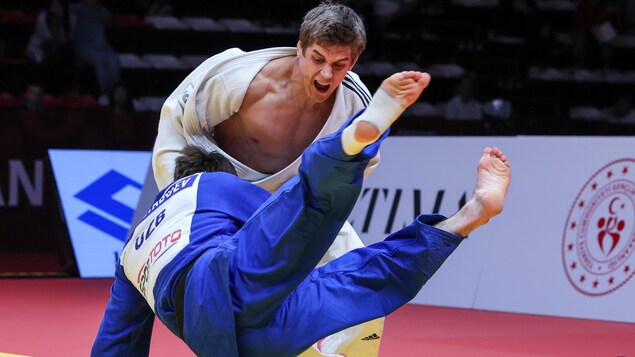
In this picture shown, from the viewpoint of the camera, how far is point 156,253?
302cm

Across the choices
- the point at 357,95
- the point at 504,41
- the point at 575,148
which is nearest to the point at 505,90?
the point at 504,41

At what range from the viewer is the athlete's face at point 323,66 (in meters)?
3.39

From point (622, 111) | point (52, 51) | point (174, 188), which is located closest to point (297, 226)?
point (174, 188)

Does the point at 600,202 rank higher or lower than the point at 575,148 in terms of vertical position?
lower

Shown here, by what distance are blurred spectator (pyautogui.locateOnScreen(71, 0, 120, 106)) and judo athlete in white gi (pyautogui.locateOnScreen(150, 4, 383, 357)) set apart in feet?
19.4

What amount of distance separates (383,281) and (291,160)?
1.00 m

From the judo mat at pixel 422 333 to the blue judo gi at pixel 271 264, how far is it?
1.53 metres

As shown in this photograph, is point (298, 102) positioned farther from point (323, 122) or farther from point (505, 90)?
point (505, 90)

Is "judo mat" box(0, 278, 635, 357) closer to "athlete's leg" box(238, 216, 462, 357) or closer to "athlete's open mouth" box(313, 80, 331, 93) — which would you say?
"athlete's open mouth" box(313, 80, 331, 93)

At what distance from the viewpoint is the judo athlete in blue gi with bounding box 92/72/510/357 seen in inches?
106

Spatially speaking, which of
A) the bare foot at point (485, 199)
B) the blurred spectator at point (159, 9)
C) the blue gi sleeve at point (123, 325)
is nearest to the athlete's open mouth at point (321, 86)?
the bare foot at point (485, 199)

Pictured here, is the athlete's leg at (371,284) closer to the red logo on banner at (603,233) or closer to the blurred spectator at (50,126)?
the red logo on banner at (603,233)

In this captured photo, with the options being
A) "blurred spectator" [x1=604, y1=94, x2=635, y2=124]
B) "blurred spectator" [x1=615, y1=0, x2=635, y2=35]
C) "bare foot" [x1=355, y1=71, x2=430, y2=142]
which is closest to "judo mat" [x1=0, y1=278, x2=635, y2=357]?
"bare foot" [x1=355, y1=71, x2=430, y2=142]

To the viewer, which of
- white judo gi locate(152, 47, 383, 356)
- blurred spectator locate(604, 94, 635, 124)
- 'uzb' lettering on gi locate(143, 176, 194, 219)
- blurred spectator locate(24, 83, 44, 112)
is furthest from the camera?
blurred spectator locate(604, 94, 635, 124)
